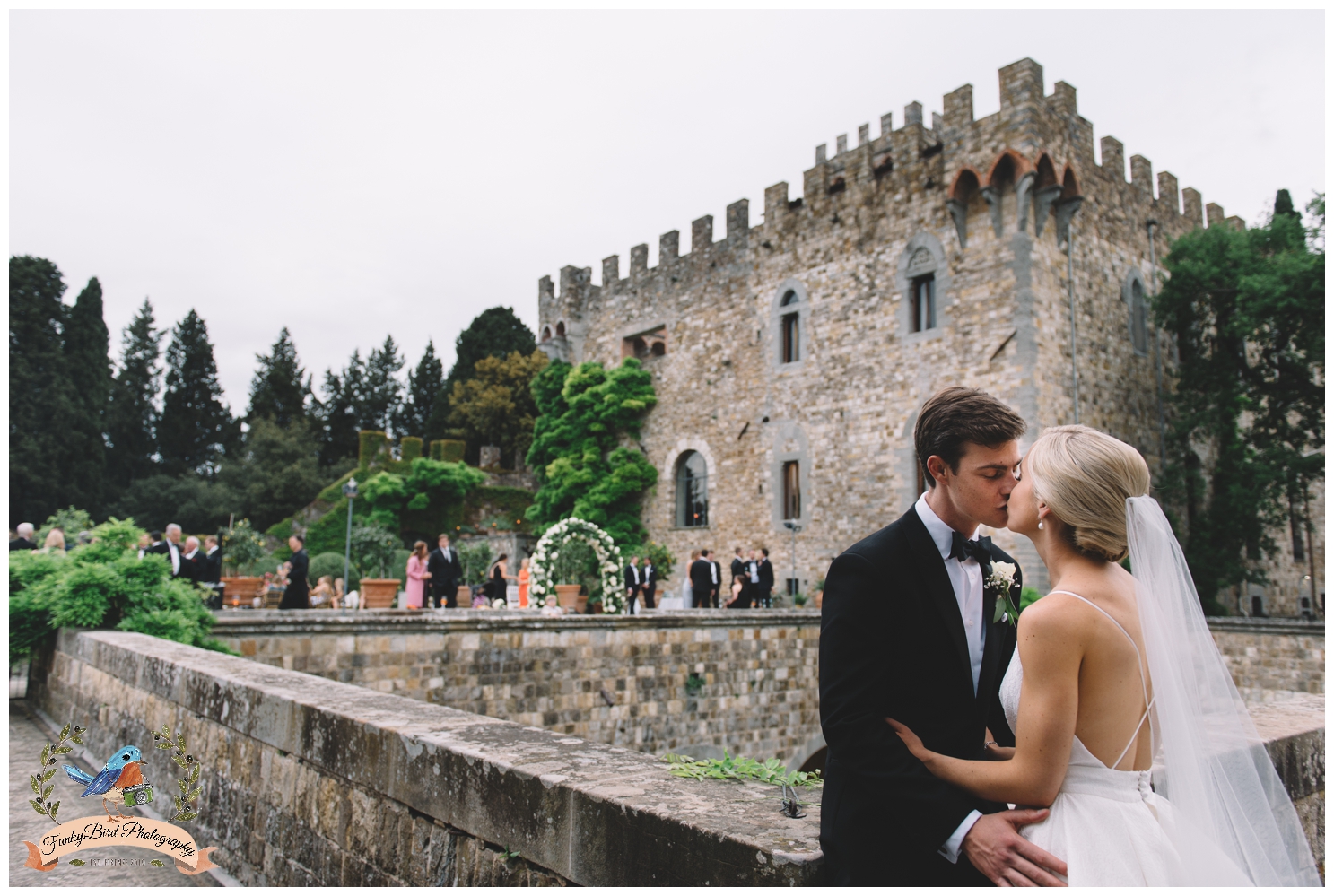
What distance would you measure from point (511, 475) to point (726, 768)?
29230mm

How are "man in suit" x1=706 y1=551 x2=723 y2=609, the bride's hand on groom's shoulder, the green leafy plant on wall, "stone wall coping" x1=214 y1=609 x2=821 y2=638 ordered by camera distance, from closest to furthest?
the bride's hand on groom's shoulder, "stone wall coping" x1=214 y1=609 x2=821 y2=638, "man in suit" x1=706 y1=551 x2=723 y2=609, the green leafy plant on wall

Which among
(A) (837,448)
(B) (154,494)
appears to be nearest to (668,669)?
(A) (837,448)

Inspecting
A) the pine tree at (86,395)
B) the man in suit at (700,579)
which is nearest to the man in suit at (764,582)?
the man in suit at (700,579)

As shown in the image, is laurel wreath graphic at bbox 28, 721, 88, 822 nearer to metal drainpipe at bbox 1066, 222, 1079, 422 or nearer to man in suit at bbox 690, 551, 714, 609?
man in suit at bbox 690, 551, 714, 609

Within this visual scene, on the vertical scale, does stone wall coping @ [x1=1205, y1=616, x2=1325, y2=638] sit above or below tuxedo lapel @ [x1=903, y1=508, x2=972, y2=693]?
below

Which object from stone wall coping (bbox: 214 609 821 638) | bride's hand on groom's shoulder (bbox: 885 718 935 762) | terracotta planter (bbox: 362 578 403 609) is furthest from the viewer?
terracotta planter (bbox: 362 578 403 609)

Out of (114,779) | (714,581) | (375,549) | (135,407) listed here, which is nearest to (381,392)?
(135,407)

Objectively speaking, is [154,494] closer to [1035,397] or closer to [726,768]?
[1035,397]

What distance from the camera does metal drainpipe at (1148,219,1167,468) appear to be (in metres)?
17.7

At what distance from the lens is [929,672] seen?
1.84m

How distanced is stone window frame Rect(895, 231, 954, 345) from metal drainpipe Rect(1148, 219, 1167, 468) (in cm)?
506

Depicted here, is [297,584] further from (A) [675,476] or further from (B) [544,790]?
(B) [544,790]

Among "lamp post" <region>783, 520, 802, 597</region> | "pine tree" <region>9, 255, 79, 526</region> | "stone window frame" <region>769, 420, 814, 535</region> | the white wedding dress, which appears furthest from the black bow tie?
"pine tree" <region>9, 255, 79, 526</region>

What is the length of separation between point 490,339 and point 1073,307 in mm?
35765
